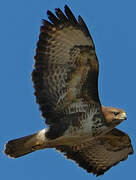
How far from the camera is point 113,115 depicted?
10.0 metres

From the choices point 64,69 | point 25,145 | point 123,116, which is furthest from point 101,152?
point 64,69

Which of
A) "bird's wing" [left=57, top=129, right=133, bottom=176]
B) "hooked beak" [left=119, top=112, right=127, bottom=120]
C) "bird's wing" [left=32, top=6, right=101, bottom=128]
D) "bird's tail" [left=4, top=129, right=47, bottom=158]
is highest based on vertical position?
"bird's wing" [left=32, top=6, right=101, bottom=128]

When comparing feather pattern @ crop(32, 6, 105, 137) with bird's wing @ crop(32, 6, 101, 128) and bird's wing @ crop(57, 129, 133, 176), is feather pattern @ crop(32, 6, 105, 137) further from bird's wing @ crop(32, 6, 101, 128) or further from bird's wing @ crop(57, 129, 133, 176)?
bird's wing @ crop(57, 129, 133, 176)

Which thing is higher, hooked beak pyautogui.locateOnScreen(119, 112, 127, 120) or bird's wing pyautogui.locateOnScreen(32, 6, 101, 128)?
bird's wing pyautogui.locateOnScreen(32, 6, 101, 128)

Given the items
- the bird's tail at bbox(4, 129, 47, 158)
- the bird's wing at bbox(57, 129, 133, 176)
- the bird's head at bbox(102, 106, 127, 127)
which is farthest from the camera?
the bird's wing at bbox(57, 129, 133, 176)

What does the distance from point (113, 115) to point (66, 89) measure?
1.04 m

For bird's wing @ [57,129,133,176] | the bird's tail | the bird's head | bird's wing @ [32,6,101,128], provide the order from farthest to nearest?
bird's wing @ [57,129,133,176] < the bird's head < the bird's tail < bird's wing @ [32,6,101,128]

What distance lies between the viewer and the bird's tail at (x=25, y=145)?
9859 mm

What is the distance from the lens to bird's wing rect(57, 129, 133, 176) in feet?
36.6

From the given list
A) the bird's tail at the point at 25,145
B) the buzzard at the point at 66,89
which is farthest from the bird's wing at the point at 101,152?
the bird's tail at the point at 25,145

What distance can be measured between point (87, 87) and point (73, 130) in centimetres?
85

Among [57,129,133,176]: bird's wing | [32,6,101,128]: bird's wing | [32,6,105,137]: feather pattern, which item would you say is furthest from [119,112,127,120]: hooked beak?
[57,129,133,176]: bird's wing

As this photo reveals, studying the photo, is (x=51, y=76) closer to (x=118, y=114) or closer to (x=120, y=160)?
(x=118, y=114)

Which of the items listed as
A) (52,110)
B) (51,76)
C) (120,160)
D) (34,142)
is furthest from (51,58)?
(120,160)
